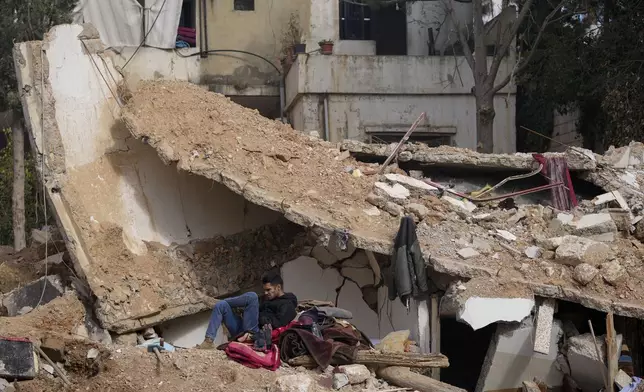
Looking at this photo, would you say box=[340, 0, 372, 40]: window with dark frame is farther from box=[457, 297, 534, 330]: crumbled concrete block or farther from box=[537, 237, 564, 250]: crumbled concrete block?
box=[457, 297, 534, 330]: crumbled concrete block

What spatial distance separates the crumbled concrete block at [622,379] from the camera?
28.2 feet

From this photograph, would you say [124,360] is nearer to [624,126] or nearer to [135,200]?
[135,200]

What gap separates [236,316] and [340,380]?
1.48m

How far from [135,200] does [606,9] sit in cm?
954

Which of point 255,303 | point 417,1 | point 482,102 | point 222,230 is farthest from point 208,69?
point 255,303

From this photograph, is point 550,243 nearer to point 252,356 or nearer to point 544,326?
point 544,326

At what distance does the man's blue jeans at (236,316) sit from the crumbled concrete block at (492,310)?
2127 mm

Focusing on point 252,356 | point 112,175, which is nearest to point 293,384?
point 252,356

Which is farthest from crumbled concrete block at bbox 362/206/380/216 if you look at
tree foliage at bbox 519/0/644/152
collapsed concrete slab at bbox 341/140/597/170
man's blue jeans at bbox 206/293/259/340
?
tree foliage at bbox 519/0/644/152

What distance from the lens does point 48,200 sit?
34.7 feet

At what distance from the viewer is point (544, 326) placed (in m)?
9.05

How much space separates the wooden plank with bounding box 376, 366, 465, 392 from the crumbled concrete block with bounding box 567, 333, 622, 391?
1458 millimetres

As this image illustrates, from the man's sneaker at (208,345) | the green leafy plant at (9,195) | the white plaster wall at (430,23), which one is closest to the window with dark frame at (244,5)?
the white plaster wall at (430,23)

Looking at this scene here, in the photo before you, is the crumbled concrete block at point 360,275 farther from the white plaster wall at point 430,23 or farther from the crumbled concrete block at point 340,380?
the white plaster wall at point 430,23
